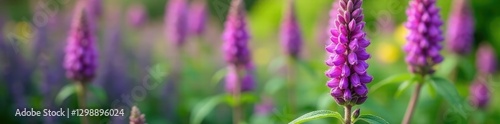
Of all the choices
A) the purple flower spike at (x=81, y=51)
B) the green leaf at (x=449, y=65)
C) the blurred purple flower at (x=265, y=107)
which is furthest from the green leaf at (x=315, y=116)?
the green leaf at (x=449, y=65)

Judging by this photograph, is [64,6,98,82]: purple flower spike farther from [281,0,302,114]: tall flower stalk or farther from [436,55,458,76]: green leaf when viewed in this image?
[436,55,458,76]: green leaf

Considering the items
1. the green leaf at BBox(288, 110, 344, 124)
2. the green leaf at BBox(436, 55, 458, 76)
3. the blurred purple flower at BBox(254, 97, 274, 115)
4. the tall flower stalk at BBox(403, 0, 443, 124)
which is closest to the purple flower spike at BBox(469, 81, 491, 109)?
the green leaf at BBox(436, 55, 458, 76)

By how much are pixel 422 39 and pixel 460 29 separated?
5.27ft

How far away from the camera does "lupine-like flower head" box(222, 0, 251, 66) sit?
14.7 feet

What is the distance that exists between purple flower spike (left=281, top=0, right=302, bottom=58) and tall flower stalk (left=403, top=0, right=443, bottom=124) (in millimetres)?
1252

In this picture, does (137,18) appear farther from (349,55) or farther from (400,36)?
(349,55)

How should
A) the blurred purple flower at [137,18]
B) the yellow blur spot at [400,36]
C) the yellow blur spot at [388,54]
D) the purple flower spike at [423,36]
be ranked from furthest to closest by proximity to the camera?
the yellow blur spot at [400,36], the yellow blur spot at [388,54], the blurred purple flower at [137,18], the purple flower spike at [423,36]

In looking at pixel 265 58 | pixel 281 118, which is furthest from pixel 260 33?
pixel 281 118

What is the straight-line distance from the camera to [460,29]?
5203 millimetres

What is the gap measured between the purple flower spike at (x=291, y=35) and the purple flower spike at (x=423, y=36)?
1251mm

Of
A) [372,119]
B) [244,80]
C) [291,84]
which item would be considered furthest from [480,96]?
[372,119]

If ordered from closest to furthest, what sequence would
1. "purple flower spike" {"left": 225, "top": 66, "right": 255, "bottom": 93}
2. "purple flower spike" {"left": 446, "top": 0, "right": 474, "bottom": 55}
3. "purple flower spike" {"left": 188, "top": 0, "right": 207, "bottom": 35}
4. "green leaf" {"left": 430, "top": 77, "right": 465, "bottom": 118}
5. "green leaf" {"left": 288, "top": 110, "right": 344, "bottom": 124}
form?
"green leaf" {"left": 288, "top": 110, "right": 344, "bottom": 124}, "green leaf" {"left": 430, "top": 77, "right": 465, "bottom": 118}, "purple flower spike" {"left": 225, "top": 66, "right": 255, "bottom": 93}, "purple flower spike" {"left": 446, "top": 0, "right": 474, "bottom": 55}, "purple flower spike" {"left": 188, "top": 0, "right": 207, "bottom": 35}

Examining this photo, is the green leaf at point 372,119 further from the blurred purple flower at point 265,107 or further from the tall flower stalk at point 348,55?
the blurred purple flower at point 265,107

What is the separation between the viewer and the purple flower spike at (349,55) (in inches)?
103
